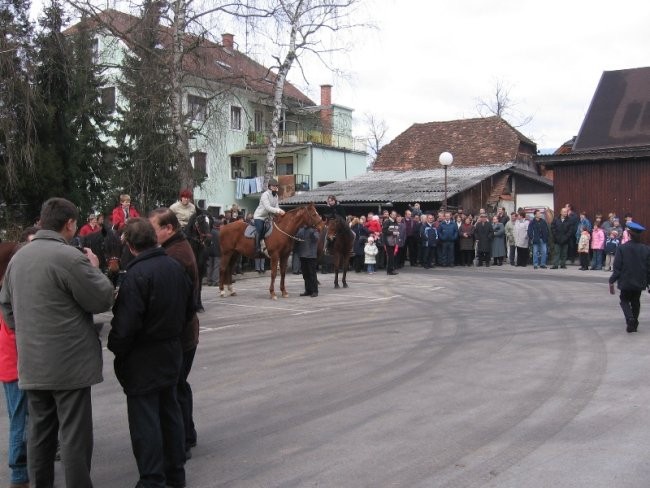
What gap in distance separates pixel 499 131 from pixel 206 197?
814 inches

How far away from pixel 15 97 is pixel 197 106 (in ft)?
24.5

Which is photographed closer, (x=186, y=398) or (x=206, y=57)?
(x=186, y=398)

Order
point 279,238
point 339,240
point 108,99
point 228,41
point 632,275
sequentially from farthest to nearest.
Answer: point 108,99 → point 228,41 → point 339,240 → point 279,238 → point 632,275

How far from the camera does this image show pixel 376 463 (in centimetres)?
537

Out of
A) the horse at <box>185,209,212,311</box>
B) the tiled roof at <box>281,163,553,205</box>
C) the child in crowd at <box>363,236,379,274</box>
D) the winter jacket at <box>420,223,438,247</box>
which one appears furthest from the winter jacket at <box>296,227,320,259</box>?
the tiled roof at <box>281,163,553,205</box>

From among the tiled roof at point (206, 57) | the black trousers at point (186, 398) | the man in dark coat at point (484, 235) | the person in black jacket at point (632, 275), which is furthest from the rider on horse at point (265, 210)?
the man in dark coat at point (484, 235)

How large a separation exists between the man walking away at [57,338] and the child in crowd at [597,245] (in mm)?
21531

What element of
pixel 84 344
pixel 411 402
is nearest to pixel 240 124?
pixel 411 402

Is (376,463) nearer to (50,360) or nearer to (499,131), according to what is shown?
(50,360)

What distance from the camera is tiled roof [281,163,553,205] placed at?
34125 mm

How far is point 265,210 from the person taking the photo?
16297mm

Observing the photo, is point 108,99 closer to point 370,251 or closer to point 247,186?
point 247,186

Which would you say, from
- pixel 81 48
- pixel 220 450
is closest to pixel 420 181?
pixel 81 48

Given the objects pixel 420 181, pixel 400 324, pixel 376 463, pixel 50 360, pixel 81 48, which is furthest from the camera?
pixel 420 181
